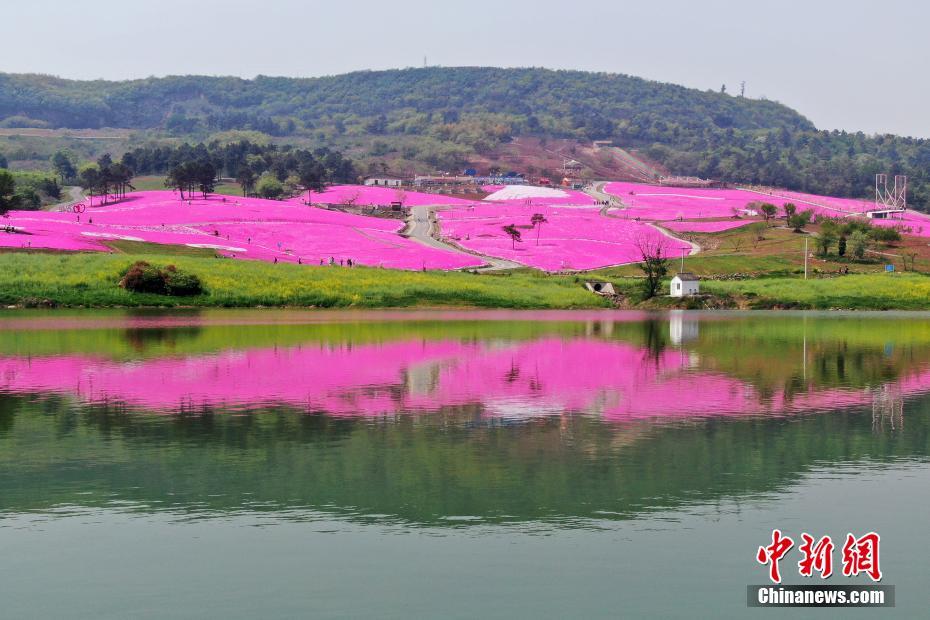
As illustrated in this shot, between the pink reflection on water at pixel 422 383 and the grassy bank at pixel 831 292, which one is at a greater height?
the pink reflection on water at pixel 422 383

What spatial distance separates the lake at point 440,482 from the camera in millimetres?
18719

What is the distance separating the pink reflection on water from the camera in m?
38.2

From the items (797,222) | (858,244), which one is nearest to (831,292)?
(858,244)

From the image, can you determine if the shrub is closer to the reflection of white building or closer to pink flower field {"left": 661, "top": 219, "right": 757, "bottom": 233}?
the reflection of white building

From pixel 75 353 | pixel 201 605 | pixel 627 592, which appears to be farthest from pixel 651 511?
pixel 75 353

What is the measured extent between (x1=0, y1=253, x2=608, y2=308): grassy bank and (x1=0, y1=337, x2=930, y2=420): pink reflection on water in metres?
41.1

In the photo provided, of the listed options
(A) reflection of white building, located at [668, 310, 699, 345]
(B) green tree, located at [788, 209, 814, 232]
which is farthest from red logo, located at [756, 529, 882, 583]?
(B) green tree, located at [788, 209, 814, 232]

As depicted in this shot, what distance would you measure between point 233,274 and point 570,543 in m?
88.5

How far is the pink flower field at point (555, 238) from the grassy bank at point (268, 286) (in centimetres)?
2152

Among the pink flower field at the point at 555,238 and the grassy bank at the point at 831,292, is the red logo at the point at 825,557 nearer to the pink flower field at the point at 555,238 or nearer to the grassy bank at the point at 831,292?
the grassy bank at the point at 831,292

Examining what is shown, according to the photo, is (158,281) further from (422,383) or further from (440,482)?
(440,482)

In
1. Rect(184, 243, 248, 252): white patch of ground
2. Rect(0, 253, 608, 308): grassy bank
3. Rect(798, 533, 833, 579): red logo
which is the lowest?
Rect(0, 253, 608, 308): grassy bank

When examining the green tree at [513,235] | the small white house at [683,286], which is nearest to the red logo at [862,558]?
the small white house at [683,286]

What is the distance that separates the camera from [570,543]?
20984 millimetres
